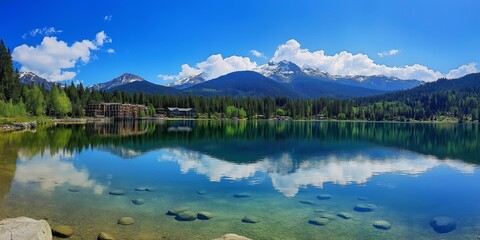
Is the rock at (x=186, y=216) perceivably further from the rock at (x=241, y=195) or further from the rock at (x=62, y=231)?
the rock at (x=241, y=195)

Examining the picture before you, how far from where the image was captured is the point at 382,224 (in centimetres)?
1842

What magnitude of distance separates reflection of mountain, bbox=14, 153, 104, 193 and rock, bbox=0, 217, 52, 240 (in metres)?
11.4

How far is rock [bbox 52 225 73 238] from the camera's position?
50.8 ft

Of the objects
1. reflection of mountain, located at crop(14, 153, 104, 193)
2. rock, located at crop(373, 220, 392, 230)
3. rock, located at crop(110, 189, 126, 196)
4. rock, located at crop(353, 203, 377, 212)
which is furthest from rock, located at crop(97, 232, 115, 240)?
rock, located at crop(353, 203, 377, 212)

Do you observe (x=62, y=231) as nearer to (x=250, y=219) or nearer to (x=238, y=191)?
(x=250, y=219)

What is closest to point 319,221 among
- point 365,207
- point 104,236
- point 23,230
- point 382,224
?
point 382,224

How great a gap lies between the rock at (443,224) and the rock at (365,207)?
11.1 feet

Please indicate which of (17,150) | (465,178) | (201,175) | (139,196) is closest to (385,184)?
(465,178)

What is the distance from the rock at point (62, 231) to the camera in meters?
15.5

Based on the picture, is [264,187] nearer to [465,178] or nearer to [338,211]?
[338,211]

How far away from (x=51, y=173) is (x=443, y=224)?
96.8 feet

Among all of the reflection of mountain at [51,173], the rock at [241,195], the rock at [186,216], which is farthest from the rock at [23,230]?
the rock at [241,195]

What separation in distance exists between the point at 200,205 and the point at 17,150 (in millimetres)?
34432

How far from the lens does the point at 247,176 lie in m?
31.4
